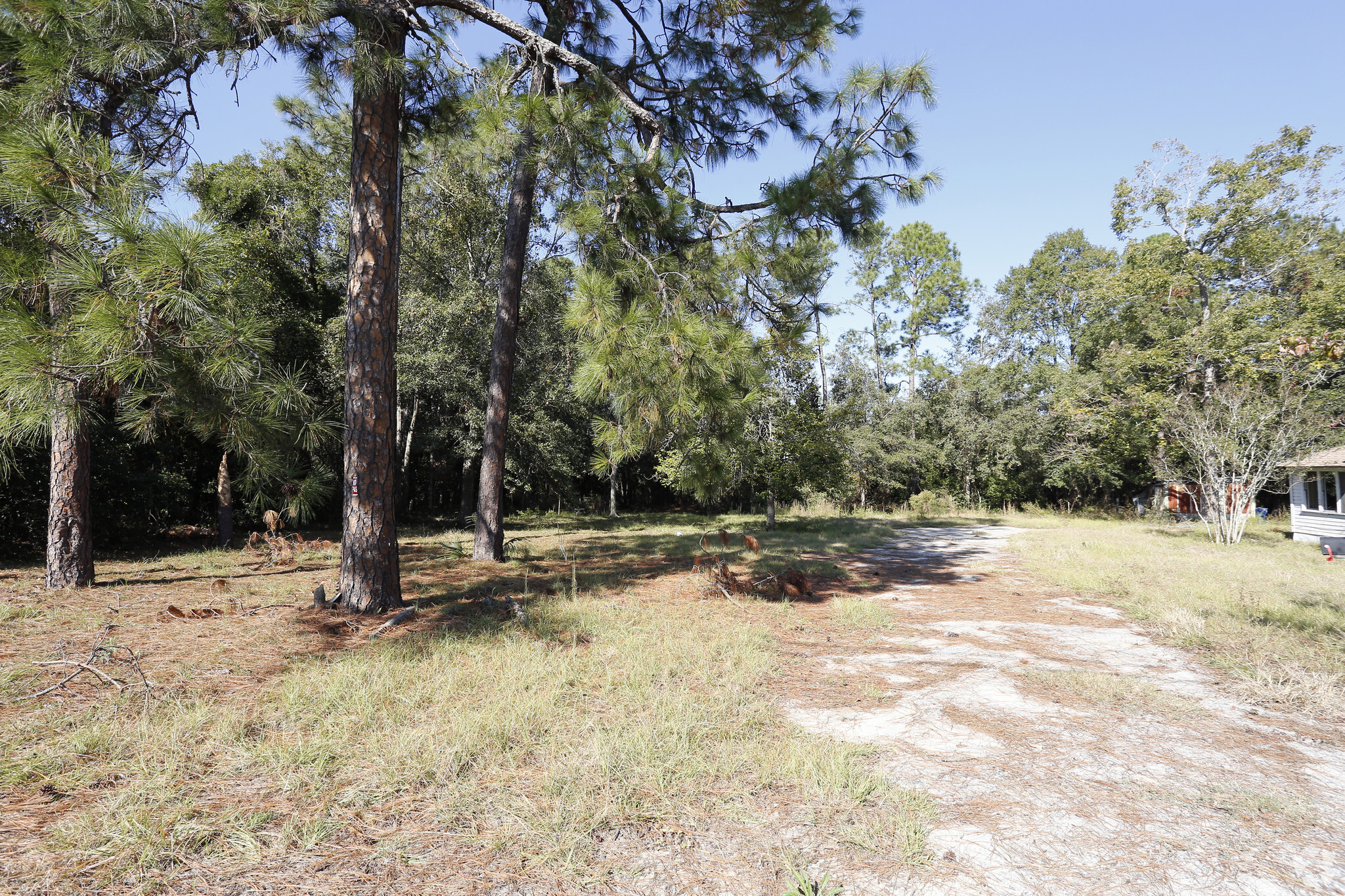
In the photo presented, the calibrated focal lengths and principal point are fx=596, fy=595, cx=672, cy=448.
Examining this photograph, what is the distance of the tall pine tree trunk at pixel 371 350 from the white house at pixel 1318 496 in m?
17.5

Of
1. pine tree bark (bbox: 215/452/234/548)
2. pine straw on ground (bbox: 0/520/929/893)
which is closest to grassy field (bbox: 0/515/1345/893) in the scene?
pine straw on ground (bbox: 0/520/929/893)

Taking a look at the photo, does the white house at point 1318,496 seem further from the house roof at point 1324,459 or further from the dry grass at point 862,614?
the dry grass at point 862,614

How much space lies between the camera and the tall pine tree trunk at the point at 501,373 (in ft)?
25.4

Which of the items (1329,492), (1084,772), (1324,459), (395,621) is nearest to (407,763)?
(395,621)

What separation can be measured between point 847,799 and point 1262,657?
152 inches

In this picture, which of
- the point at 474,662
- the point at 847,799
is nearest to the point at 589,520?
the point at 474,662

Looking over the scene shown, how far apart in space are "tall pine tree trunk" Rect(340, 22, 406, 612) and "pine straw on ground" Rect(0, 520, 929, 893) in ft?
1.51

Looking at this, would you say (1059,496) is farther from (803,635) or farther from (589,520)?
(803,635)

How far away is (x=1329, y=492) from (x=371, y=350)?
20.5 m

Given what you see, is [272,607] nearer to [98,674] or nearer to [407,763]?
[98,674]

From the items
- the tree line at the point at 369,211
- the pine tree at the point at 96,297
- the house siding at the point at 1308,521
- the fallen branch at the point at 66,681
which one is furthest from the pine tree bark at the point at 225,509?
the house siding at the point at 1308,521

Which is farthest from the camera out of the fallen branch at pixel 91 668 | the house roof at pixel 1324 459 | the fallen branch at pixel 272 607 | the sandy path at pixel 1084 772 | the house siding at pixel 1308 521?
the house siding at pixel 1308 521

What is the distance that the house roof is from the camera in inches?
507

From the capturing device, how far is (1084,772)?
256 cm
